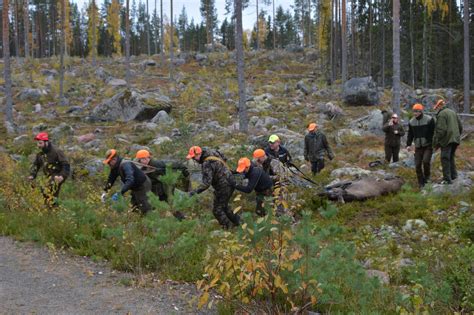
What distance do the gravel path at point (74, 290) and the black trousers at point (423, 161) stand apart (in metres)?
6.56

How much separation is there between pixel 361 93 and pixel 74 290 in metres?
22.3

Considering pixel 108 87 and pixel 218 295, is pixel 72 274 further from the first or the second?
pixel 108 87

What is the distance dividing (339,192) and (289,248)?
5869mm

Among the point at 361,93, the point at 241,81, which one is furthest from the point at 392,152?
the point at 361,93

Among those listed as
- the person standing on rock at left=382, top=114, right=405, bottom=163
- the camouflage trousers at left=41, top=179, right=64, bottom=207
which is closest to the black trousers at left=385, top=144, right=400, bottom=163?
the person standing on rock at left=382, top=114, right=405, bottom=163

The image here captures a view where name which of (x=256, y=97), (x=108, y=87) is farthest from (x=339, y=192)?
(x=108, y=87)

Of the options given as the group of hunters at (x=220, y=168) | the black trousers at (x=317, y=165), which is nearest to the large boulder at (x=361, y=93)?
the black trousers at (x=317, y=165)

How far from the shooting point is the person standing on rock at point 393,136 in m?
11.8

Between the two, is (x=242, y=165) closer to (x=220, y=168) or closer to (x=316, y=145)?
(x=220, y=168)

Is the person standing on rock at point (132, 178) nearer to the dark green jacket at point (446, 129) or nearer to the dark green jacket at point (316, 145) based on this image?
the dark green jacket at point (316, 145)

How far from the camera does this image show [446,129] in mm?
8781

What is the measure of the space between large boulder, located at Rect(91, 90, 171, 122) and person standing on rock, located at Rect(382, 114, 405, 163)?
41.3 feet

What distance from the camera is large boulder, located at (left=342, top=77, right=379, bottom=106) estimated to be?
24.7 m

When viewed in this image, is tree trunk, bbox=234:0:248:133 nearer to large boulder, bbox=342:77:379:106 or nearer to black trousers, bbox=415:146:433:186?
black trousers, bbox=415:146:433:186
